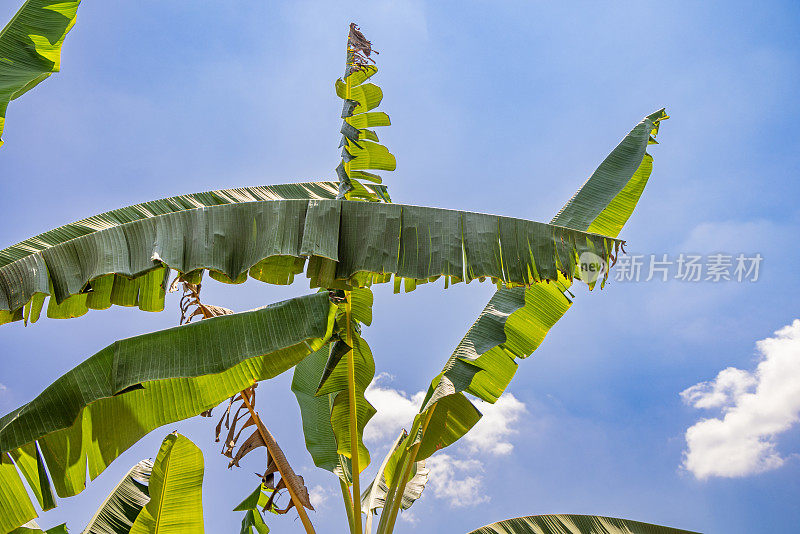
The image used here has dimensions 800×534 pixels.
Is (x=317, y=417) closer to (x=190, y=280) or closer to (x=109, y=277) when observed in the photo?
(x=109, y=277)

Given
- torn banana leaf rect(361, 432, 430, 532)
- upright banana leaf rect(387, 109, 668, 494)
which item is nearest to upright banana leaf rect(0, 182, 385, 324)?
upright banana leaf rect(387, 109, 668, 494)

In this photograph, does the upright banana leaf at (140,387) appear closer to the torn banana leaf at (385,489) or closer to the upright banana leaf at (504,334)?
the upright banana leaf at (504,334)

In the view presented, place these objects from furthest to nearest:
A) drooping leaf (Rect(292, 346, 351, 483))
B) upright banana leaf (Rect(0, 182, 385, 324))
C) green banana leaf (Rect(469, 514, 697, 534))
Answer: drooping leaf (Rect(292, 346, 351, 483)), green banana leaf (Rect(469, 514, 697, 534)), upright banana leaf (Rect(0, 182, 385, 324))

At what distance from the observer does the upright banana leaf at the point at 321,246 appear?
91.0 inches

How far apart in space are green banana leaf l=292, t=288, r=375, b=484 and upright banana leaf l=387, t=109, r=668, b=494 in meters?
0.42

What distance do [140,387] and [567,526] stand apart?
2400 mm

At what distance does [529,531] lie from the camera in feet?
10.3

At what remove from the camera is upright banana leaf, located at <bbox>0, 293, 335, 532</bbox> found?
217 cm

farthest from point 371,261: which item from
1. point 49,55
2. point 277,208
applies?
point 49,55

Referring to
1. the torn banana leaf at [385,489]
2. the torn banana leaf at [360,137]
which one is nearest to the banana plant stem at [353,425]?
the torn banana leaf at [385,489]

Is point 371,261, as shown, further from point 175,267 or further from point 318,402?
point 318,402

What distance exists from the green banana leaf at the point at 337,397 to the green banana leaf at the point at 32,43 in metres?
2.05

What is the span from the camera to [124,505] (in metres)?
3.06

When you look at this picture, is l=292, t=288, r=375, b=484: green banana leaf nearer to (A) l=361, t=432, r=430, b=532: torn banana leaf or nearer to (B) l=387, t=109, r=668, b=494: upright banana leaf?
(A) l=361, t=432, r=430, b=532: torn banana leaf
